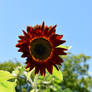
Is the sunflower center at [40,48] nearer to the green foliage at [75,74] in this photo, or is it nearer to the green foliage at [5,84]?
the green foliage at [5,84]

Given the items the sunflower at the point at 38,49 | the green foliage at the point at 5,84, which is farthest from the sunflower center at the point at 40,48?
the green foliage at the point at 5,84

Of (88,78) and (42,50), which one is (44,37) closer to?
(42,50)

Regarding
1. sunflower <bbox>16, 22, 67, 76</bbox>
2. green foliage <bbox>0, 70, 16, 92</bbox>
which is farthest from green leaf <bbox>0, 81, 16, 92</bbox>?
sunflower <bbox>16, 22, 67, 76</bbox>

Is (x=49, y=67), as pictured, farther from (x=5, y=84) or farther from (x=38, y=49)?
(x=5, y=84)

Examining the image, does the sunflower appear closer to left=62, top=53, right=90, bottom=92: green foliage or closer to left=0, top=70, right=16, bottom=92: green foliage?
left=0, top=70, right=16, bottom=92: green foliage

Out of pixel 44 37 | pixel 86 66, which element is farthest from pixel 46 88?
pixel 86 66
